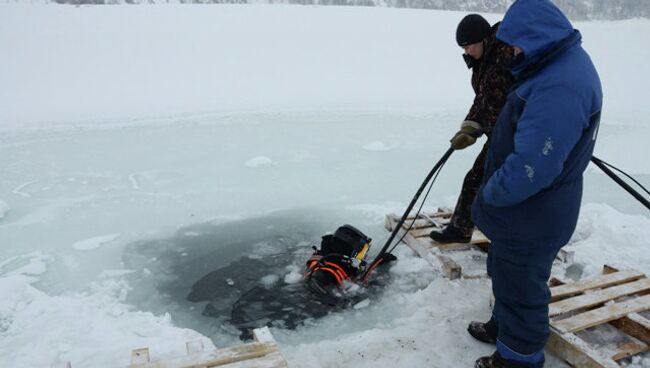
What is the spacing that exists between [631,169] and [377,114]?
5.51m

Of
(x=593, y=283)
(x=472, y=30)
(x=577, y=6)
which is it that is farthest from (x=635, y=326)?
(x=577, y=6)

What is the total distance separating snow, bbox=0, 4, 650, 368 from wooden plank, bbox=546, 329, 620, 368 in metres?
0.36

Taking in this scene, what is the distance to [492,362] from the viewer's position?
246 cm

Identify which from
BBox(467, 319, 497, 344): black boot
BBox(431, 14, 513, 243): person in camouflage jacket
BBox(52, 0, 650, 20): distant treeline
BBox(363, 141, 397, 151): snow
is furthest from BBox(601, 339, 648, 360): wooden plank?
BBox(52, 0, 650, 20): distant treeline

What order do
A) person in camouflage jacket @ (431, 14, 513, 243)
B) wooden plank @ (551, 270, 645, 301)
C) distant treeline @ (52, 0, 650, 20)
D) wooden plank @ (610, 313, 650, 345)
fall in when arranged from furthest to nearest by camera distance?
distant treeline @ (52, 0, 650, 20)
person in camouflage jacket @ (431, 14, 513, 243)
wooden plank @ (551, 270, 645, 301)
wooden plank @ (610, 313, 650, 345)

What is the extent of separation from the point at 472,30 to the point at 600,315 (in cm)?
195

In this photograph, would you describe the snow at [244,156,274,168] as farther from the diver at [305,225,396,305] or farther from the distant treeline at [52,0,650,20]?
the distant treeline at [52,0,650,20]

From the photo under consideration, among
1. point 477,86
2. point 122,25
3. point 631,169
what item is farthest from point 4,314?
point 122,25

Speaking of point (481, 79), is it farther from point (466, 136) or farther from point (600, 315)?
point (600, 315)

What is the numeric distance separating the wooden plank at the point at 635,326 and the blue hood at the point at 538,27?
1.76 meters

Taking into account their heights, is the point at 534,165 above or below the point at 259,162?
above

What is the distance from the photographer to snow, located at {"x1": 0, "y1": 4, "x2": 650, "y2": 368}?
3.05m

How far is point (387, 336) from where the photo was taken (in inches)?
112

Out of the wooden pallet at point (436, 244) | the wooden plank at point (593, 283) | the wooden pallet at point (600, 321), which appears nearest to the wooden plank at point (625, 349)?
the wooden pallet at point (600, 321)
